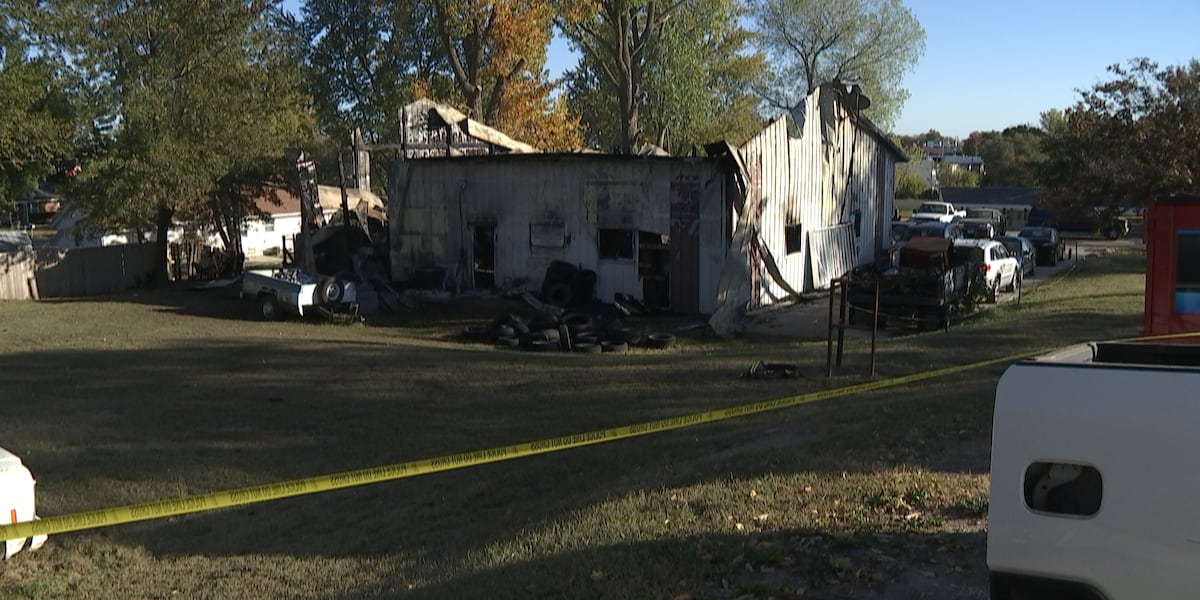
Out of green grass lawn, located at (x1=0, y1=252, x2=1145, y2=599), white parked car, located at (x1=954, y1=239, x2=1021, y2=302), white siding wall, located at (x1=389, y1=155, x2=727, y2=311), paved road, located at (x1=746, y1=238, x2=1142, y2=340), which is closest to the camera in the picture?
green grass lawn, located at (x1=0, y1=252, x2=1145, y2=599)

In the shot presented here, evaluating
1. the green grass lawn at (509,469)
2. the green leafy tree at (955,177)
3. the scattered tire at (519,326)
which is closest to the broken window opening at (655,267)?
the scattered tire at (519,326)

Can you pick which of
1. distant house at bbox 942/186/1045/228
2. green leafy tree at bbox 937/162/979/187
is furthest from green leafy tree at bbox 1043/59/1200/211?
green leafy tree at bbox 937/162/979/187

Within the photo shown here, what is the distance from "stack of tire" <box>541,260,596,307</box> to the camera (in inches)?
976

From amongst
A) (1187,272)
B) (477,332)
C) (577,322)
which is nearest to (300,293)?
(477,332)

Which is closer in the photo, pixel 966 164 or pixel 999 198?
pixel 999 198

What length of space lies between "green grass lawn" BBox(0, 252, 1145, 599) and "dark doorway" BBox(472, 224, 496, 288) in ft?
29.2

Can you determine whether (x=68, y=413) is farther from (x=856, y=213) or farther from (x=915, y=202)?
(x=915, y=202)

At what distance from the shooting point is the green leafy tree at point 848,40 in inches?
2295

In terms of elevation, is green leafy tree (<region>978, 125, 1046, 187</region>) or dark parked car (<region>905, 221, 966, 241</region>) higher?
green leafy tree (<region>978, 125, 1046, 187</region>)

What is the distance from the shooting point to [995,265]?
83.8 feet

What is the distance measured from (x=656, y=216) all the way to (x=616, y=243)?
1412 mm

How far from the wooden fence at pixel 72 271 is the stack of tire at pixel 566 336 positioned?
16604 millimetres

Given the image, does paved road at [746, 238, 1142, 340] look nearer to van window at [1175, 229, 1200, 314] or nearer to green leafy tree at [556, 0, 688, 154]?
van window at [1175, 229, 1200, 314]

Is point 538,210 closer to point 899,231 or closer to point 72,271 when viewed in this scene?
point 72,271
